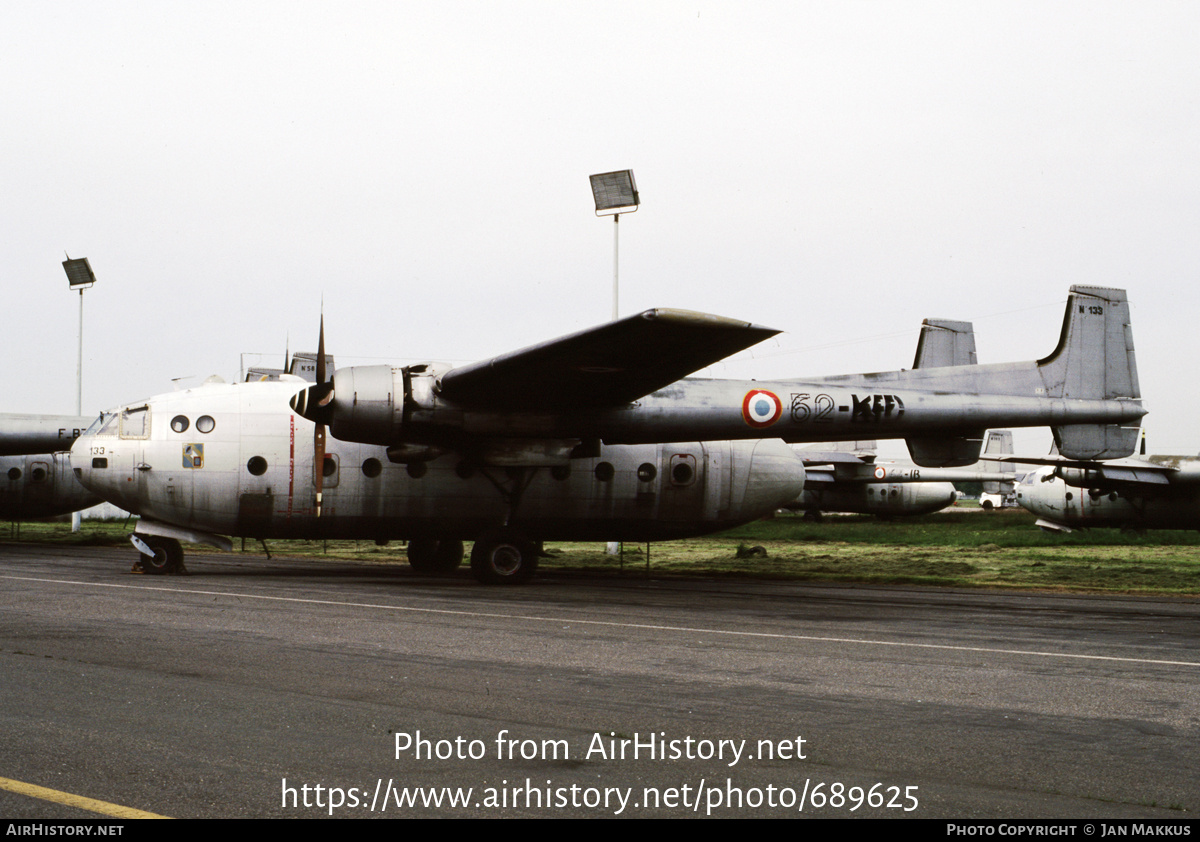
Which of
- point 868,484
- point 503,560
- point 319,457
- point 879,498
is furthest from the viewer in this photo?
point 879,498

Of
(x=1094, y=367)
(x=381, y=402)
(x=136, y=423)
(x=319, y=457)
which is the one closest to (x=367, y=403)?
(x=381, y=402)

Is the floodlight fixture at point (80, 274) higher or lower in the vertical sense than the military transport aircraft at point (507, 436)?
higher

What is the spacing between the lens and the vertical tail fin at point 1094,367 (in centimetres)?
2030

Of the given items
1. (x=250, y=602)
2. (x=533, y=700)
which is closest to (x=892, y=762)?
(x=533, y=700)

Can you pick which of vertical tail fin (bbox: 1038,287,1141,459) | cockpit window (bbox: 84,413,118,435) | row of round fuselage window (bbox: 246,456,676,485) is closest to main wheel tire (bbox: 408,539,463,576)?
row of round fuselage window (bbox: 246,456,676,485)

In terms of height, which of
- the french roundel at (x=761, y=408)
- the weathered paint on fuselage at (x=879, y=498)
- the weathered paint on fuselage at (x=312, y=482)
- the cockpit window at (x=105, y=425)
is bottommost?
the weathered paint on fuselage at (x=879, y=498)

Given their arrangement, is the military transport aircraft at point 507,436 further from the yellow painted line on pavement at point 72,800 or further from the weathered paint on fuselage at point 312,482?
the yellow painted line on pavement at point 72,800

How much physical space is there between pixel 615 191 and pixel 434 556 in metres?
15.8

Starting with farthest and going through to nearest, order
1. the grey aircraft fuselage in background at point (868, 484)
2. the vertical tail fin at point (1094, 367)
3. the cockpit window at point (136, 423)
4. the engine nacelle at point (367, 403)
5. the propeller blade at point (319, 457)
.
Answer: the grey aircraft fuselage in background at point (868, 484) → the vertical tail fin at point (1094, 367) → the cockpit window at point (136, 423) → the propeller blade at point (319, 457) → the engine nacelle at point (367, 403)

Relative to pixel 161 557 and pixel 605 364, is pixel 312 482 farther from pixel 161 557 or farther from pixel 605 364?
Answer: pixel 605 364

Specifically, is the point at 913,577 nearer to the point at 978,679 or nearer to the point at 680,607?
the point at 680,607

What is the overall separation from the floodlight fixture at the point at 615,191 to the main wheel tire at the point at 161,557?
18777 mm

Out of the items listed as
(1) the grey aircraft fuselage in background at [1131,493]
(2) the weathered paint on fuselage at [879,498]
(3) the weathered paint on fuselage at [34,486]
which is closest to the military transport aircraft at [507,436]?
(1) the grey aircraft fuselage in background at [1131,493]

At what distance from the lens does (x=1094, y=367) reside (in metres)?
20.5
